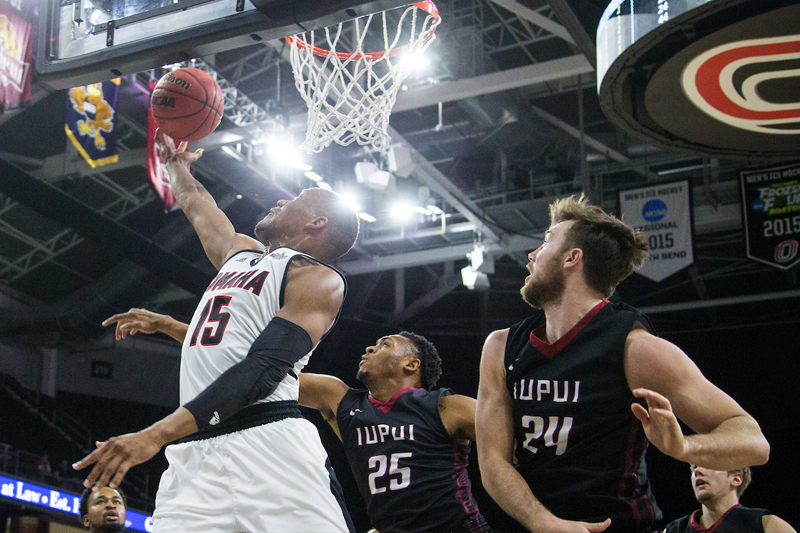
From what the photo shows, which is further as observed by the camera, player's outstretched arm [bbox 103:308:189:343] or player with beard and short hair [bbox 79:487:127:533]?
player with beard and short hair [bbox 79:487:127:533]

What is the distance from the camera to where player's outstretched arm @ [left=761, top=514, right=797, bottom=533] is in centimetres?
402

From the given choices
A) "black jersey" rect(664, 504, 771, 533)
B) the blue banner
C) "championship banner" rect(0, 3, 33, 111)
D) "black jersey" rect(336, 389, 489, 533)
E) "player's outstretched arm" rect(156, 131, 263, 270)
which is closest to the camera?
"player's outstretched arm" rect(156, 131, 263, 270)

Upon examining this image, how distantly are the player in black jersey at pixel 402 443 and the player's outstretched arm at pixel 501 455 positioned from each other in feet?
4.75

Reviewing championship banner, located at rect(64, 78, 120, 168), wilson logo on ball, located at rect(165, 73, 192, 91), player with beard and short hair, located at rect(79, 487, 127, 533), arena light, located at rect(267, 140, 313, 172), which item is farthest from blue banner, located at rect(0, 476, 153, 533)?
wilson logo on ball, located at rect(165, 73, 192, 91)

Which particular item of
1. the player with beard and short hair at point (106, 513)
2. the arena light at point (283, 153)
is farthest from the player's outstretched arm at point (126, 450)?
the arena light at point (283, 153)

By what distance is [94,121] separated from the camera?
9.41 metres

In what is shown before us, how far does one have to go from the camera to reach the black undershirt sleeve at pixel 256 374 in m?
2.55

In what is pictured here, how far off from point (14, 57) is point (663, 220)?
7.51 metres

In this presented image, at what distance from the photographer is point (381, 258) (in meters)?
14.6

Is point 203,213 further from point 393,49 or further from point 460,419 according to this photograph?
point 393,49

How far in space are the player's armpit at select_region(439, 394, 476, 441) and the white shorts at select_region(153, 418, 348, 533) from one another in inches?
57.7

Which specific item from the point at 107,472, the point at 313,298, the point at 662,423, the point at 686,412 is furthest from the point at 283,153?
the point at 662,423

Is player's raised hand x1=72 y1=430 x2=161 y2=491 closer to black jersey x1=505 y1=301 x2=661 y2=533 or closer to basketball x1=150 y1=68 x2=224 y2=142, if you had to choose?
Result: black jersey x1=505 y1=301 x2=661 y2=533

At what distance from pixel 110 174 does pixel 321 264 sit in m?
11.7
